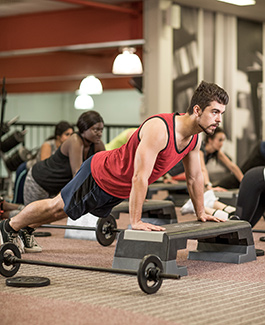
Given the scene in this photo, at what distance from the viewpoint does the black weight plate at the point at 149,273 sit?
278 cm

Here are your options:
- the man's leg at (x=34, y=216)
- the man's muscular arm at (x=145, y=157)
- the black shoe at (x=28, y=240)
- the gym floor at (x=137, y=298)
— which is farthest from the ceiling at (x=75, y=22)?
the gym floor at (x=137, y=298)

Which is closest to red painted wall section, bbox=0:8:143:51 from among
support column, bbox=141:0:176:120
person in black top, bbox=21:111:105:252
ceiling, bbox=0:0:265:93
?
ceiling, bbox=0:0:265:93

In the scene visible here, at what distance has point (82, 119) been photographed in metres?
4.72

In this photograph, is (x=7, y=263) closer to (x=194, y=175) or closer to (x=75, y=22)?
(x=194, y=175)

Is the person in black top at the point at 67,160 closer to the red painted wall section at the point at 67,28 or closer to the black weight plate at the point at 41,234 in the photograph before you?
the black weight plate at the point at 41,234

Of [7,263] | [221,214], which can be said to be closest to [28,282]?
[7,263]

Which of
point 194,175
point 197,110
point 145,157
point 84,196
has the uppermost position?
point 197,110

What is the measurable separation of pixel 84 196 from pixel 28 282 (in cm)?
63

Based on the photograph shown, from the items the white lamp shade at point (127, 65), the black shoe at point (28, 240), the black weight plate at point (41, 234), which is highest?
the white lamp shade at point (127, 65)

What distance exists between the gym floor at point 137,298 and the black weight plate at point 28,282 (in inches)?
1.2

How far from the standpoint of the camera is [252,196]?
4.32 metres

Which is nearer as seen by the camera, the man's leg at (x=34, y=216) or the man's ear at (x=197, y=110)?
the man's ear at (x=197, y=110)

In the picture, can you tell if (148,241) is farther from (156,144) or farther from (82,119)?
(82,119)

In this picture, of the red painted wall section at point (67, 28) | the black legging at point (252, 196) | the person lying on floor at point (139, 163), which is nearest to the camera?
the person lying on floor at point (139, 163)
